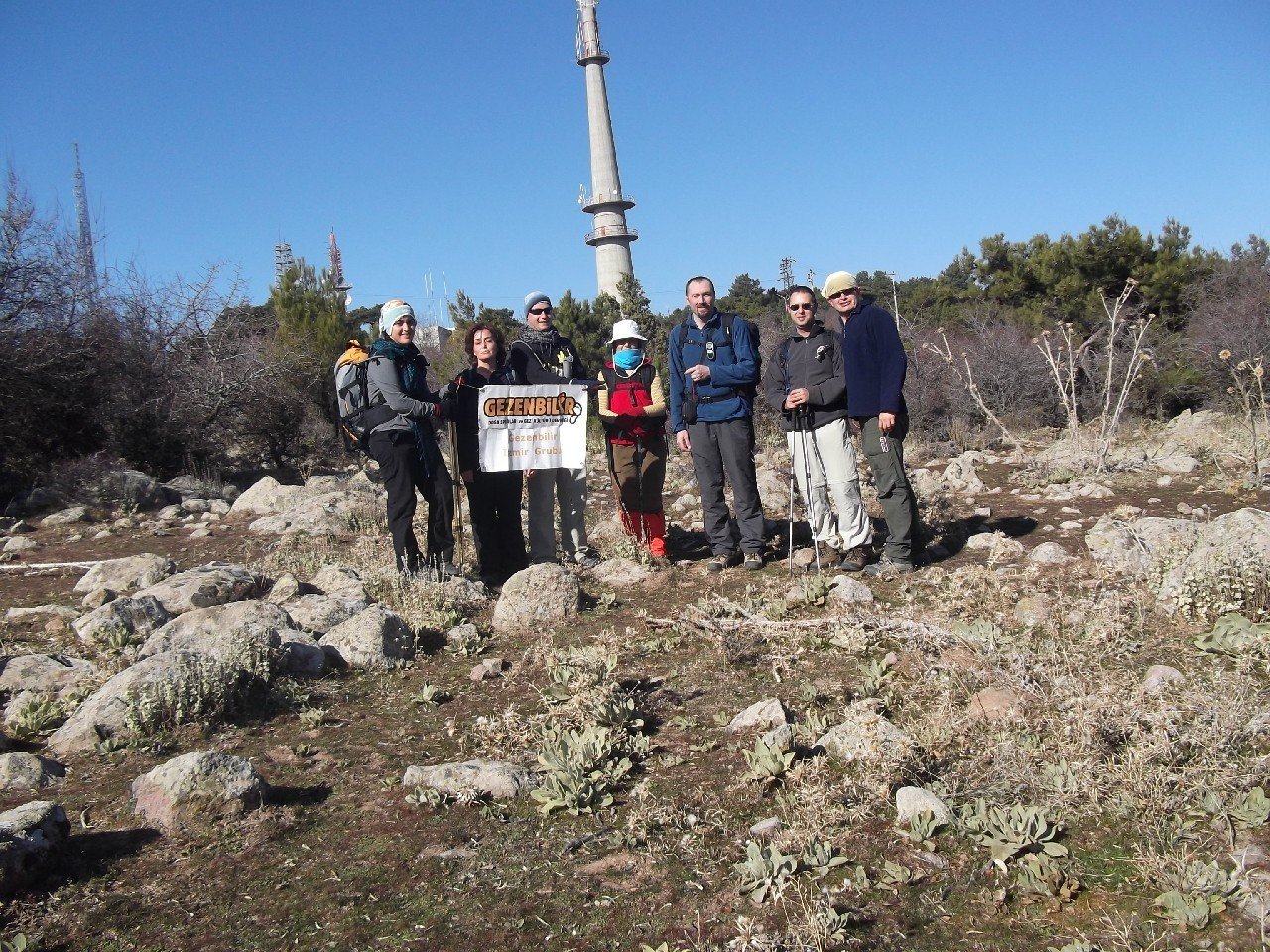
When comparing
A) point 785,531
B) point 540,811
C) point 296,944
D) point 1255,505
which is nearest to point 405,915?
point 296,944

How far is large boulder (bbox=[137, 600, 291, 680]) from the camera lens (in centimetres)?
440

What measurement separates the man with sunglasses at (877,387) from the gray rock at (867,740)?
8.40 feet

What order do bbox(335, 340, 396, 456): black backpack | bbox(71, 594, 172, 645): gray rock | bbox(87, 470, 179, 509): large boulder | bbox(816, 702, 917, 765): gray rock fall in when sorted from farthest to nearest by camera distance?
bbox(87, 470, 179, 509): large boulder, bbox(335, 340, 396, 456): black backpack, bbox(71, 594, 172, 645): gray rock, bbox(816, 702, 917, 765): gray rock

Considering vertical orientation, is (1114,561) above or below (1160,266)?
below

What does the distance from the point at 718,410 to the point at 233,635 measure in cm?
328

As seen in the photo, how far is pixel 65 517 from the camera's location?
34.6ft

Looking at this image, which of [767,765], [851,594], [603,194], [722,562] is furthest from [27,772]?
[603,194]

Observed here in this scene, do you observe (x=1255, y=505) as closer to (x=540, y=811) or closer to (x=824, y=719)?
(x=824, y=719)

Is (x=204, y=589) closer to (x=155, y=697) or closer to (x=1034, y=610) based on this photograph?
(x=155, y=697)

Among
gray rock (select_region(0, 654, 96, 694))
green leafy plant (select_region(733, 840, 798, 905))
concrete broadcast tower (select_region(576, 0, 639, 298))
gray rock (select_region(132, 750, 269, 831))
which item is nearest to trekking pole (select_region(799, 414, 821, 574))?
green leafy plant (select_region(733, 840, 798, 905))

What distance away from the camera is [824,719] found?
3559mm

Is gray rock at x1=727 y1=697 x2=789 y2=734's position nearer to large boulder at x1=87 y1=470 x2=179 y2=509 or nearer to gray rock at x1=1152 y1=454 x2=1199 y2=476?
gray rock at x1=1152 y1=454 x2=1199 y2=476

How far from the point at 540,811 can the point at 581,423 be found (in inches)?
153

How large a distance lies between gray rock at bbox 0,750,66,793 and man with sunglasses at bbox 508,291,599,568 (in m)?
3.55
